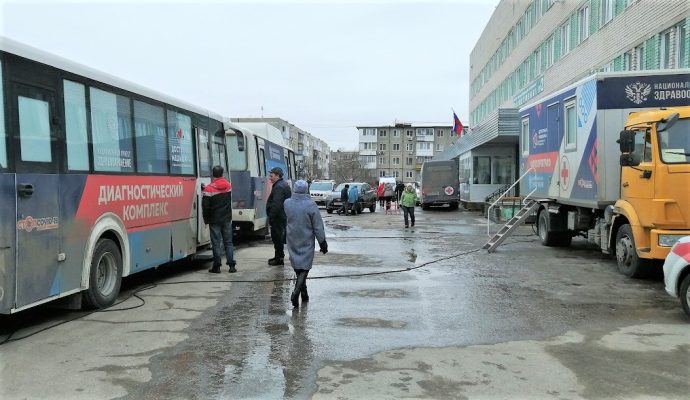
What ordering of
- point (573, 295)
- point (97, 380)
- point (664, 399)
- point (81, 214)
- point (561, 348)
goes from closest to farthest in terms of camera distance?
point (664, 399), point (97, 380), point (561, 348), point (81, 214), point (573, 295)

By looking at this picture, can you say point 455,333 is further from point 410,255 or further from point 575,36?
point 575,36

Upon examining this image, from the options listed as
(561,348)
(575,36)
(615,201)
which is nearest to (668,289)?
(561,348)

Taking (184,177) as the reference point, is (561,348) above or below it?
below

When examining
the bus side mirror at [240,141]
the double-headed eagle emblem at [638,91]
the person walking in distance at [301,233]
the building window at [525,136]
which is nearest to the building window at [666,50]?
the building window at [525,136]

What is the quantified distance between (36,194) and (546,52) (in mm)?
Answer: 29591

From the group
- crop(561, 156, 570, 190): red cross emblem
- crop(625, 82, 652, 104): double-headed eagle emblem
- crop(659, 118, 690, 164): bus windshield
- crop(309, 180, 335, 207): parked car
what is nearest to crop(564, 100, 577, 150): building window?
crop(561, 156, 570, 190): red cross emblem

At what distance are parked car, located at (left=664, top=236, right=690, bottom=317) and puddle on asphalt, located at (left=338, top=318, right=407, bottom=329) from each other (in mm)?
3393

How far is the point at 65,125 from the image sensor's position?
6.38 meters

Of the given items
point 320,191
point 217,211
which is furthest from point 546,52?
point 217,211

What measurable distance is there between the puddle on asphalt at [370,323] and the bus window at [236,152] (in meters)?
6.93

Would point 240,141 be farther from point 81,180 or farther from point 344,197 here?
point 344,197

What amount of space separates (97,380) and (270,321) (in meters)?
2.33

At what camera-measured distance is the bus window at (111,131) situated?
7.00m

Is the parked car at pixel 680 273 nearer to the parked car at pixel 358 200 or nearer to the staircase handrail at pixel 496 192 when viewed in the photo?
the parked car at pixel 358 200
